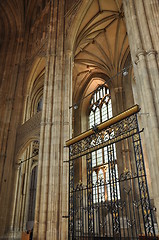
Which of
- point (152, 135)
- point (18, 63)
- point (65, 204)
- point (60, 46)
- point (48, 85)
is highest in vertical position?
point (18, 63)

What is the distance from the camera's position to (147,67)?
5.62 metres

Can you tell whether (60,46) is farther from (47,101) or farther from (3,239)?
(3,239)

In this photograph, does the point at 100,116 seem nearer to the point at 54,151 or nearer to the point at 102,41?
the point at 102,41

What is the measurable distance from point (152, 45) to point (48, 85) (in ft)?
15.9

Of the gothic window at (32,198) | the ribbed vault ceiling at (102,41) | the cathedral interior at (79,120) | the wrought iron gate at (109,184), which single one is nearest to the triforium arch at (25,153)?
the cathedral interior at (79,120)

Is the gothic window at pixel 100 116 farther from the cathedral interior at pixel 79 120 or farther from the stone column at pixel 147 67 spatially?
the stone column at pixel 147 67

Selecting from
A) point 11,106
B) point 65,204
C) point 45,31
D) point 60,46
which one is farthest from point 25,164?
point 45,31

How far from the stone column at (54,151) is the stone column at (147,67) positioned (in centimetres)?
339

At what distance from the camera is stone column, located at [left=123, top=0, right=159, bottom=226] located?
477cm

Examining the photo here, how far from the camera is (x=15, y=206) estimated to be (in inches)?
404

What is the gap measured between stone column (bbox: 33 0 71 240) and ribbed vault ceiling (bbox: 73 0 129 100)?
2325 mm

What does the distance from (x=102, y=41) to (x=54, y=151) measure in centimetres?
940

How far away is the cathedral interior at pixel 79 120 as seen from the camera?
5.63 meters

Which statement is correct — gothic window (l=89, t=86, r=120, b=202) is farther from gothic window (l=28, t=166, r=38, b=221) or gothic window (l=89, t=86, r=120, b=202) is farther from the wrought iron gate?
gothic window (l=28, t=166, r=38, b=221)
